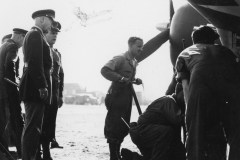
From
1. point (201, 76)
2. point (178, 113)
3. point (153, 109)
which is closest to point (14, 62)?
point (153, 109)

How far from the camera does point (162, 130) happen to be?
3656 mm

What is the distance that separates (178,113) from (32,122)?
1591 mm

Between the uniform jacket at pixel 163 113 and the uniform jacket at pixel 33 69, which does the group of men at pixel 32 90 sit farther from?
the uniform jacket at pixel 163 113

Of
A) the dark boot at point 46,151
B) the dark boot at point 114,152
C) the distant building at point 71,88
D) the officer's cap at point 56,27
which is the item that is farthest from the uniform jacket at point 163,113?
the distant building at point 71,88

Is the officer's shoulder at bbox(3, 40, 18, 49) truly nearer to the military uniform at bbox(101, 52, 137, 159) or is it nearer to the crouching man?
the military uniform at bbox(101, 52, 137, 159)

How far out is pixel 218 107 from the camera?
3.12 m

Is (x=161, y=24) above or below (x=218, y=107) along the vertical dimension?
above

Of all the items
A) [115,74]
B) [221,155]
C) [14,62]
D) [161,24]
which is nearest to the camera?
[221,155]

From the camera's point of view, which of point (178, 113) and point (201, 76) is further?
point (178, 113)

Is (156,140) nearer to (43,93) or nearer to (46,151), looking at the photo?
(43,93)

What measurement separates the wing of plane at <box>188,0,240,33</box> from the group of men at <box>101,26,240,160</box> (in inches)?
15.2

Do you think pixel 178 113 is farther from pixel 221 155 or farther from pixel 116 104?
pixel 116 104

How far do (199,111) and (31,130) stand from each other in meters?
1.85

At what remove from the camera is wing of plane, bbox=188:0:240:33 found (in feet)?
12.1
